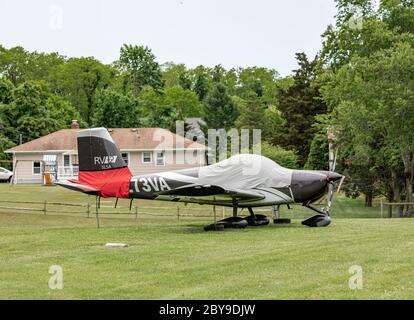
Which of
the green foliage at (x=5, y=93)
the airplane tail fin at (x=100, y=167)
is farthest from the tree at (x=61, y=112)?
the airplane tail fin at (x=100, y=167)

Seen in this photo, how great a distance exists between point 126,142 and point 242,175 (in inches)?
1367

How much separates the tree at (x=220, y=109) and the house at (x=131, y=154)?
18.6m

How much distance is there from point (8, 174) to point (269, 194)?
38.9 m

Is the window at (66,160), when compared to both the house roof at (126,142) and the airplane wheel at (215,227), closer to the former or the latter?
the house roof at (126,142)

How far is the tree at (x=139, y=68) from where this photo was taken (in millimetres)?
88875

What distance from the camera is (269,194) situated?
19359 mm

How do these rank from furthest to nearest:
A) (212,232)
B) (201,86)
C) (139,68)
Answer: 1. (201,86)
2. (139,68)
3. (212,232)

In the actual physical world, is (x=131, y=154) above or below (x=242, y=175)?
above

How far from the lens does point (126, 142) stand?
53.2m

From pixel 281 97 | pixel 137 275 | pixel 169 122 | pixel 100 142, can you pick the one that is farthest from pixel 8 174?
pixel 137 275

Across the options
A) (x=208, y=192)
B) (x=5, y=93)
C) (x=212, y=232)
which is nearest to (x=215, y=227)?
(x=212, y=232)

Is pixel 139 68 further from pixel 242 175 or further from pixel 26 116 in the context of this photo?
pixel 242 175

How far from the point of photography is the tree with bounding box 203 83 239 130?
236ft

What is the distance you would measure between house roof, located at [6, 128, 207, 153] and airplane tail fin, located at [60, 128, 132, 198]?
3124cm
